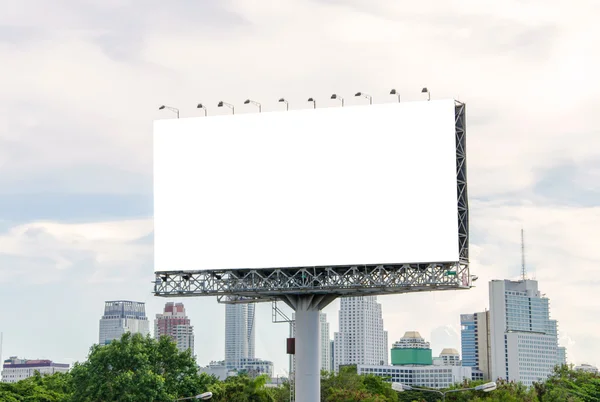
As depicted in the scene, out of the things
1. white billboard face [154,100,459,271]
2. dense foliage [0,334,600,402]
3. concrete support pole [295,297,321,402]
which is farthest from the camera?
dense foliage [0,334,600,402]

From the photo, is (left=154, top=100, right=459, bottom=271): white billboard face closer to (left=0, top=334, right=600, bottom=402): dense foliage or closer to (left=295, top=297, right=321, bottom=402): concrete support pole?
(left=295, top=297, right=321, bottom=402): concrete support pole

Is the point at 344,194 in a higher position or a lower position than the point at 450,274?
higher

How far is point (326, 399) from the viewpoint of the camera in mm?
77562

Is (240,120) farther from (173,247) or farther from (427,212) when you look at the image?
(427,212)

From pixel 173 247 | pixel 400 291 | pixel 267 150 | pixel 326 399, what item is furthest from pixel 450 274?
pixel 326 399

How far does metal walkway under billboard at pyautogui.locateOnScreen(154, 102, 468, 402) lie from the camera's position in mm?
50688

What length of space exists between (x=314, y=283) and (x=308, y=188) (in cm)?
505

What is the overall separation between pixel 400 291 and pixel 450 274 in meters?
3.28

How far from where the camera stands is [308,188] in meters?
52.1

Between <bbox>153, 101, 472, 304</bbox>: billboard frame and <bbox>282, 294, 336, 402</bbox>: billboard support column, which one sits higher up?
<bbox>153, 101, 472, 304</bbox>: billboard frame

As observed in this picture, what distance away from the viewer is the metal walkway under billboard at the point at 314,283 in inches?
1996

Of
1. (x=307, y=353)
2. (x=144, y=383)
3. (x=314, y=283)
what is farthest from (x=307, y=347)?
(x=144, y=383)

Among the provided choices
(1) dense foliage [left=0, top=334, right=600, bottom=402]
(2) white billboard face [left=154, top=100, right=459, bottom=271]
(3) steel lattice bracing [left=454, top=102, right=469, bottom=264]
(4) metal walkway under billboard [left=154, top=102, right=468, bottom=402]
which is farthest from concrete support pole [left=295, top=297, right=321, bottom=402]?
(1) dense foliage [left=0, top=334, right=600, bottom=402]

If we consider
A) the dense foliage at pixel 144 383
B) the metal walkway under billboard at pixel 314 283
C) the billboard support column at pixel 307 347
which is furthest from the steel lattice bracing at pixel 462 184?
the dense foliage at pixel 144 383
